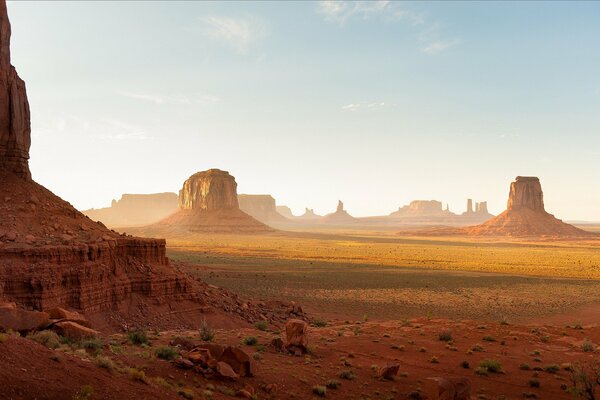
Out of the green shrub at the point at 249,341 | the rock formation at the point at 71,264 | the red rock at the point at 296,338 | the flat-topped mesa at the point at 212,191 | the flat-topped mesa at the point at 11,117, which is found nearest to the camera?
the red rock at the point at 296,338

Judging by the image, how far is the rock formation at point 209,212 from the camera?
144 metres

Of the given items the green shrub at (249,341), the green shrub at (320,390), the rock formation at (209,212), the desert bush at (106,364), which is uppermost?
the rock formation at (209,212)

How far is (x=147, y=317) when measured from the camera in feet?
70.5

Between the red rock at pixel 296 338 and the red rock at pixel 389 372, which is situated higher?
the red rock at pixel 296 338

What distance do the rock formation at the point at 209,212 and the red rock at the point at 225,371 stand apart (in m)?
130

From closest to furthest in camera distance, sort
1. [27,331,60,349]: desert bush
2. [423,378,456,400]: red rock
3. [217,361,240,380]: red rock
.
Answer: [27,331,60,349]: desert bush → [217,361,240,380]: red rock → [423,378,456,400]: red rock

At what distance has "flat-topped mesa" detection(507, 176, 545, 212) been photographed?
507ft

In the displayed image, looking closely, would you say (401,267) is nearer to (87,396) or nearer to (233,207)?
(87,396)

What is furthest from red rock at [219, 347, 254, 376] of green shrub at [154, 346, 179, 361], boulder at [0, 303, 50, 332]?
boulder at [0, 303, 50, 332]

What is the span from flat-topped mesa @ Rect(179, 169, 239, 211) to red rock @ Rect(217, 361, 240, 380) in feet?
478

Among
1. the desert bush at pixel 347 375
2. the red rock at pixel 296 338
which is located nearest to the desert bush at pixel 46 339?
the red rock at pixel 296 338

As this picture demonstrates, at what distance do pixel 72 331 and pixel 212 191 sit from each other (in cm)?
14582

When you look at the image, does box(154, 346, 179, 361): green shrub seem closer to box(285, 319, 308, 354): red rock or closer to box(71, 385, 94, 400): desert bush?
box(71, 385, 94, 400): desert bush

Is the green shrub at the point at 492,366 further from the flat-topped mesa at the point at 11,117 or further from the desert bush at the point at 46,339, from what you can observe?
the flat-topped mesa at the point at 11,117
